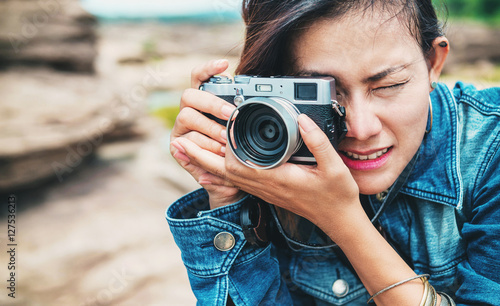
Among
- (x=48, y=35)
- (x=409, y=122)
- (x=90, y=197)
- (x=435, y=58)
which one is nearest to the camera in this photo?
(x=409, y=122)

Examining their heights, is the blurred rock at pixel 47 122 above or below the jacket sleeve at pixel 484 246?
below

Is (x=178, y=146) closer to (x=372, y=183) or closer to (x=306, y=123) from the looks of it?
(x=306, y=123)

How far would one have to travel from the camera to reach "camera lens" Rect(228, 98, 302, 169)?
2.96 ft

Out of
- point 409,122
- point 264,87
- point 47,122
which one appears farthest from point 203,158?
point 47,122

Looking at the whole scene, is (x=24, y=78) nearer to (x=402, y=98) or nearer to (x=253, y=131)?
(x=253, y=131)

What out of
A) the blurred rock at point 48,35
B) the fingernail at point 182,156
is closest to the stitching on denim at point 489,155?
the fingernail at point 182,156

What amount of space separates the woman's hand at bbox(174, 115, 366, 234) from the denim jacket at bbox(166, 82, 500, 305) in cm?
16

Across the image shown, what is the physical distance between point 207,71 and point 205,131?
170 mm

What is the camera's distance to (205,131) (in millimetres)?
1080

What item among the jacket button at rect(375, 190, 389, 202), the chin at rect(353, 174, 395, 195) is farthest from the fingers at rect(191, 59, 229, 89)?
the jacket button at rect(375, 190, 389, 202)

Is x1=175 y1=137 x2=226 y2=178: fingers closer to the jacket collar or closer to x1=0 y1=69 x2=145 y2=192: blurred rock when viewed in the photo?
the jacket collar

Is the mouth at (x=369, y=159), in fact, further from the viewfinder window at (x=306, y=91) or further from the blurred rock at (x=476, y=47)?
the blurred rock at (x=476, y=47)

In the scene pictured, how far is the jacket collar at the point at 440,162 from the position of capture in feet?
3.50

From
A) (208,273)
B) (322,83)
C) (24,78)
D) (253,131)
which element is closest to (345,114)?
(322,83)
